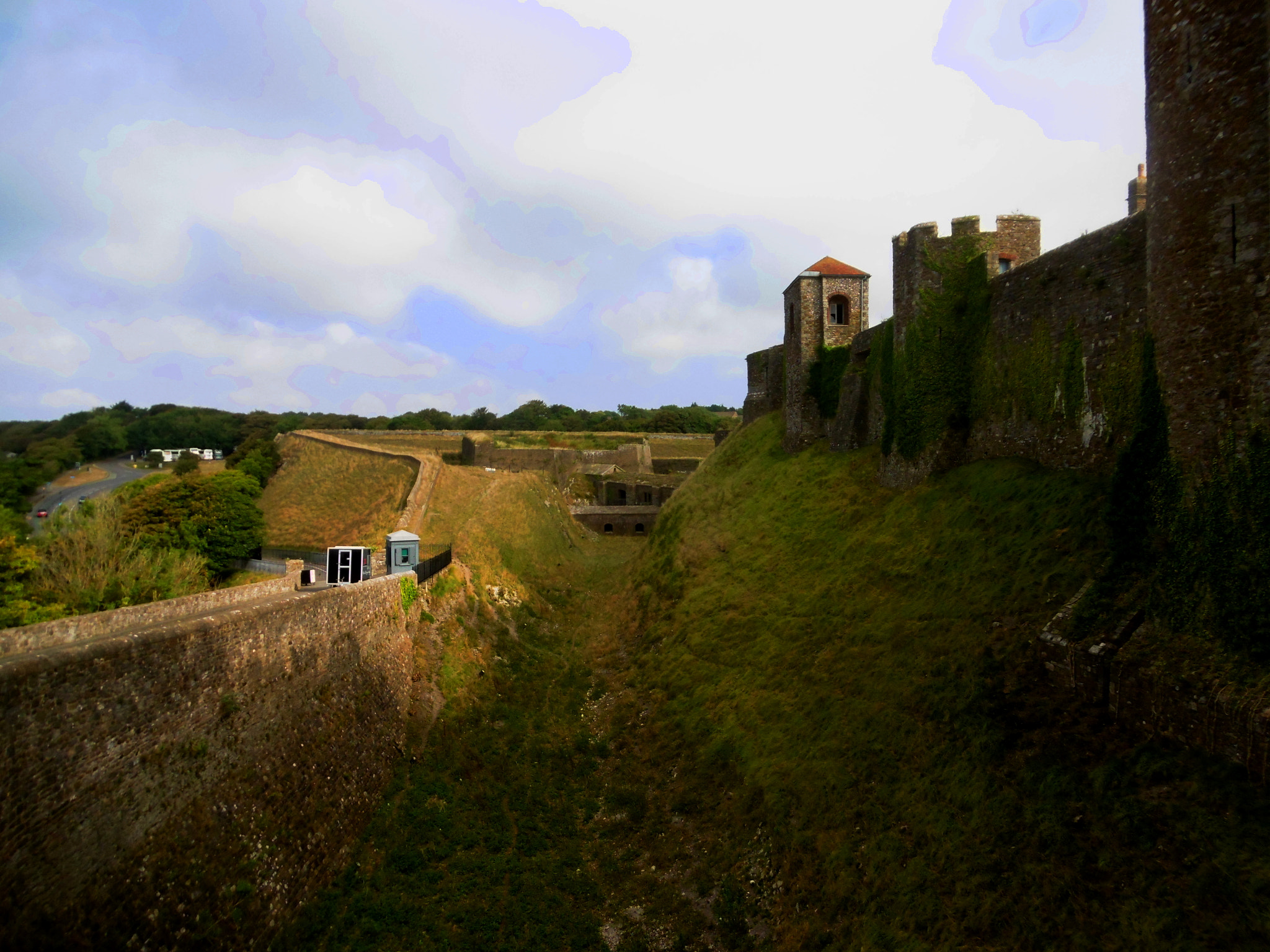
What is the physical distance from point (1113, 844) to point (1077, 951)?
3.85ft

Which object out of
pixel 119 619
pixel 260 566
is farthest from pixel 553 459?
pixel 119 619

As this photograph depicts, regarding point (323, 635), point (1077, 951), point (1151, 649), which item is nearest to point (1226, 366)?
point (1151, 649)

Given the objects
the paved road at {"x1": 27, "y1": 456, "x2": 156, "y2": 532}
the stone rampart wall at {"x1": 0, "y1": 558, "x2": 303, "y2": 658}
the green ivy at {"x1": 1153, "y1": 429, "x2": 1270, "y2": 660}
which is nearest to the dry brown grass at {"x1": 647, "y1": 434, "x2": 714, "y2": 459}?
the paved road at {"x1": 27, "y1": 456, "x2": 156, "y2": 532}

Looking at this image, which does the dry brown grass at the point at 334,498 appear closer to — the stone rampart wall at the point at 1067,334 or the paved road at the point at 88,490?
the paved road at the point at 88,490

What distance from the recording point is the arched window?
998 inches

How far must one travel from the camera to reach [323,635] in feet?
40.9

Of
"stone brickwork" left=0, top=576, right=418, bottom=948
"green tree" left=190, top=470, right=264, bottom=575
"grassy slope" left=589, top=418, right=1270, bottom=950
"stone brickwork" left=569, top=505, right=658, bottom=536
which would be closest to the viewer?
"stone brickwork" left=0, top=576, right=418, bottom=948

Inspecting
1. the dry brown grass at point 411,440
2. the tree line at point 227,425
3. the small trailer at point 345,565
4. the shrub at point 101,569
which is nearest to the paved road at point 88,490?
the tree line at point 227,425

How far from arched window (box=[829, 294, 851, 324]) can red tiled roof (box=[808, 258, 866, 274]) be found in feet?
3.09

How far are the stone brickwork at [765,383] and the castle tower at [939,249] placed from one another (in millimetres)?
11495

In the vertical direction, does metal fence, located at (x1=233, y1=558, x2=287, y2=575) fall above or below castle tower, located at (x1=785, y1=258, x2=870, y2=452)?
below

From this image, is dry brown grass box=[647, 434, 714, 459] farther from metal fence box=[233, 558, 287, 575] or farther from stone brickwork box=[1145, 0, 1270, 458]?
stone brickwork box=[1145, 0, 1270, 458]

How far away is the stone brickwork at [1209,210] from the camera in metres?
7.12

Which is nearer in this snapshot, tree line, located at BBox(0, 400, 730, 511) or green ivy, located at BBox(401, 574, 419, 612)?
green ivy, located at BBox(401, 574, 419, 612)
